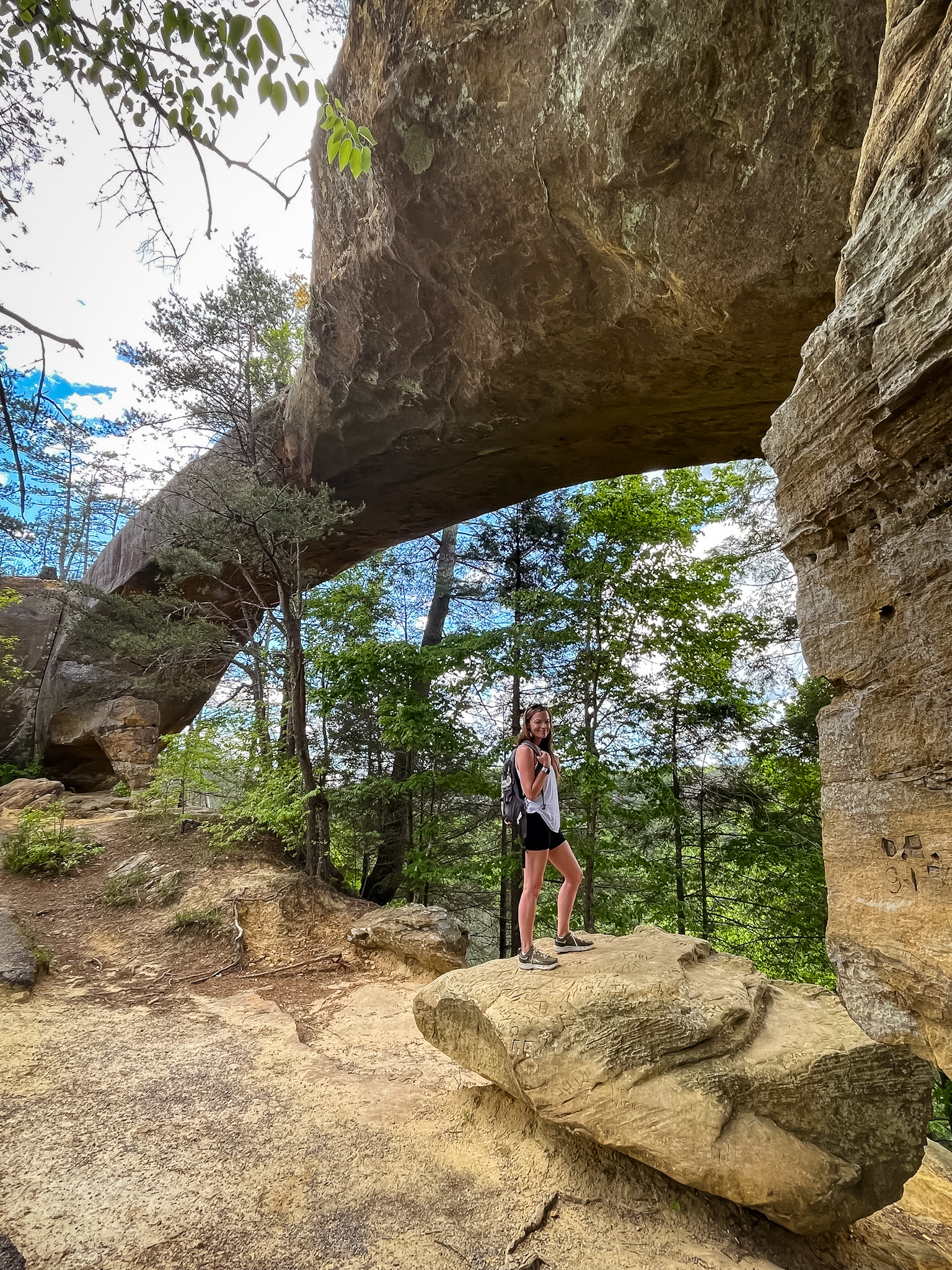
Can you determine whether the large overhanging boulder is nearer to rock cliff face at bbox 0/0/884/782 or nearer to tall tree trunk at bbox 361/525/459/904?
rock cliff face at bbox 0/0/884/782

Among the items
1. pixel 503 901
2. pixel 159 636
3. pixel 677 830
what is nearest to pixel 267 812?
pixel 159 636

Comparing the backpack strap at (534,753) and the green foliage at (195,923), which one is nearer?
the backpack strap at (534,753)

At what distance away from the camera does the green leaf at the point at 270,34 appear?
1383mm

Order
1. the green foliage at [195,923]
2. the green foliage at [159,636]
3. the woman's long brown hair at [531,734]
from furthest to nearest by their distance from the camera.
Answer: the green foliage at [159,636] < the green foliage at [195,923] < the woman's long brown hair at [531,734]

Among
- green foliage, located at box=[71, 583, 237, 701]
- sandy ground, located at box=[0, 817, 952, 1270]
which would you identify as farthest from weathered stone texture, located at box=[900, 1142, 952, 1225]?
green foliage, located at box=[71, 583, 237, 701]

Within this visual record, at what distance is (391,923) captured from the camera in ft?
20.3

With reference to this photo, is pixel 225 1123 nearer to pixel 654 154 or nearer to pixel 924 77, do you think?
pixel 924 77

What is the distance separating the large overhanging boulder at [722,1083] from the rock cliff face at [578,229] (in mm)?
4638

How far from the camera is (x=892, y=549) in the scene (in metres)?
1.93

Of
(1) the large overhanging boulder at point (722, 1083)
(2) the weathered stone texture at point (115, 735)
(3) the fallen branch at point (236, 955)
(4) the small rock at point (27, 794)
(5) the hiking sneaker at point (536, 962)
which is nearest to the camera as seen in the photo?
(1) the large overhanging boulder at point (722, 1083)

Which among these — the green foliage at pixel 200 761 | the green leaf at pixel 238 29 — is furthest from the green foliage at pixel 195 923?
the green leaf at pixel 238 29

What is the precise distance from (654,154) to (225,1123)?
245 inches

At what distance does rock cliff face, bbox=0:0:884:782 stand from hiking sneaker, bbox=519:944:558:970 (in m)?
4.80

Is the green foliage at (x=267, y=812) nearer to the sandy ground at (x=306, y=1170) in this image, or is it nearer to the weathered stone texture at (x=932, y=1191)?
the sandy ground at (x=306, y=1170)
